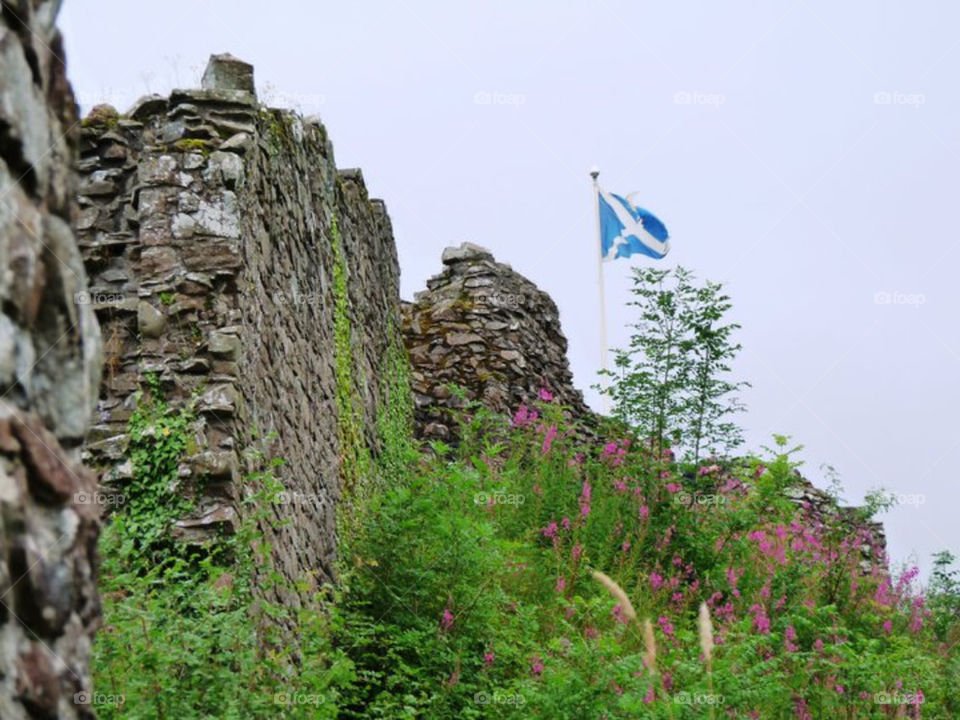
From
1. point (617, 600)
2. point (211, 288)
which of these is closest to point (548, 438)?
point (617, 600)

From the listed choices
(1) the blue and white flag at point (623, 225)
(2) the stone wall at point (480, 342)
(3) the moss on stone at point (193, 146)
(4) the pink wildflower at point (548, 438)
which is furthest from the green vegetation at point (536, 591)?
(1) the blue and white flag at point (623, 225)

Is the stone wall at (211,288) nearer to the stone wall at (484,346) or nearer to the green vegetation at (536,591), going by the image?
the green vegetation at (536,591)

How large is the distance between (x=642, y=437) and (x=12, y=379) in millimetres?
9989

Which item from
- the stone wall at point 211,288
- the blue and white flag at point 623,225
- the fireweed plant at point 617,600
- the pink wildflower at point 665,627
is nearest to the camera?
the stone wall at point 211,288

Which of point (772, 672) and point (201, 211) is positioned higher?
→ point (201, 211)

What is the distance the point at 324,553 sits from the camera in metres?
8.48

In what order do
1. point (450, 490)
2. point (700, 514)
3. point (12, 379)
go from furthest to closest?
point (700, 514), point (450, 490), point (12, 379)

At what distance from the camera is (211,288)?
22.5 ft

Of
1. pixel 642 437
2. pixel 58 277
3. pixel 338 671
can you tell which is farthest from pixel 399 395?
pixel 58 277

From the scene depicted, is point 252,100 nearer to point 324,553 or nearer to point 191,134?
point 191,134

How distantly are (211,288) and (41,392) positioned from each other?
16.2 ft

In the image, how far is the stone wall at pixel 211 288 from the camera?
6.53 metres

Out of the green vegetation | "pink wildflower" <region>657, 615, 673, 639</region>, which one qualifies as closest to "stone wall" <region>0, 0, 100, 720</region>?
the green vegetation

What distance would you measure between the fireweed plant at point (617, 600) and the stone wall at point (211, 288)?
2.68ft
